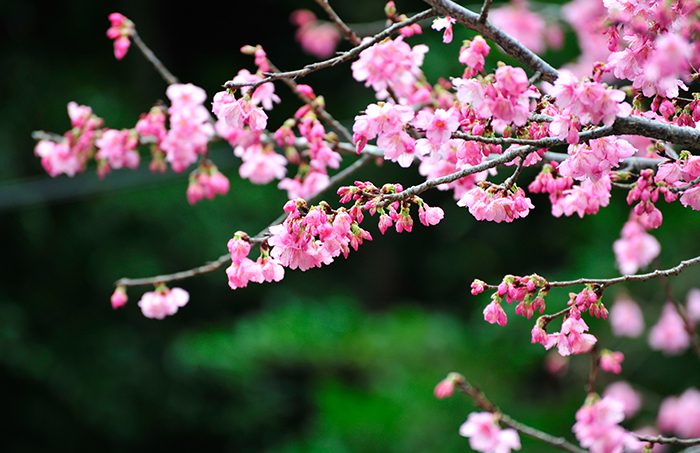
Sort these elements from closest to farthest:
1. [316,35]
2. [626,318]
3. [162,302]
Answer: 1. [162,302]
2. [626,318]
3. [316,35]

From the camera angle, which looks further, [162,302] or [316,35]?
[316,35]

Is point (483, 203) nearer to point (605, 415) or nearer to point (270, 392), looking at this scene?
point (605, 415)

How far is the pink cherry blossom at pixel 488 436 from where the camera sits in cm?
113

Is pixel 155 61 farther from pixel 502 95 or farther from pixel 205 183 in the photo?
pixel 502 95

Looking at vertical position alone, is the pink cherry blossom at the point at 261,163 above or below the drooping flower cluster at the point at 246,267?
above

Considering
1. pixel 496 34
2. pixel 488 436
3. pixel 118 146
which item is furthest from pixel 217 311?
pixel 496 34

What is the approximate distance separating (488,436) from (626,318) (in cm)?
137

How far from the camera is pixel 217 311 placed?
411cm

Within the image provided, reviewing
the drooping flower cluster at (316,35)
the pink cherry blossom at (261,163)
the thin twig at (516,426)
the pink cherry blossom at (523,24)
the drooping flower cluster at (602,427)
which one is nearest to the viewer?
the drooping flower cluster at (602,427)

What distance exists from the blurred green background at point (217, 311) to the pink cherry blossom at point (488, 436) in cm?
139

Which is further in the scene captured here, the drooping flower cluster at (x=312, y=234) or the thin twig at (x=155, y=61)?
the thin twig at (x=155, y=61)

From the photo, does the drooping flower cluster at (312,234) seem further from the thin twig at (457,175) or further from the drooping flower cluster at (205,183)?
the drooping flower cluster at (205,183)

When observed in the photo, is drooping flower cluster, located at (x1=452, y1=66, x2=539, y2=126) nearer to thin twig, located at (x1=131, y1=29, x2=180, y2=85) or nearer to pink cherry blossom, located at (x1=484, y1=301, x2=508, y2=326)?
pink cherry blossom, located at (x1=484, y1=301, x2=508, y2=326)

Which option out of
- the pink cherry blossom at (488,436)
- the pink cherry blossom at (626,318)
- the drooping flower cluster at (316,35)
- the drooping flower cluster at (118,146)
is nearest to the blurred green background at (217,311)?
the pink cherry blossom at (626,318)
